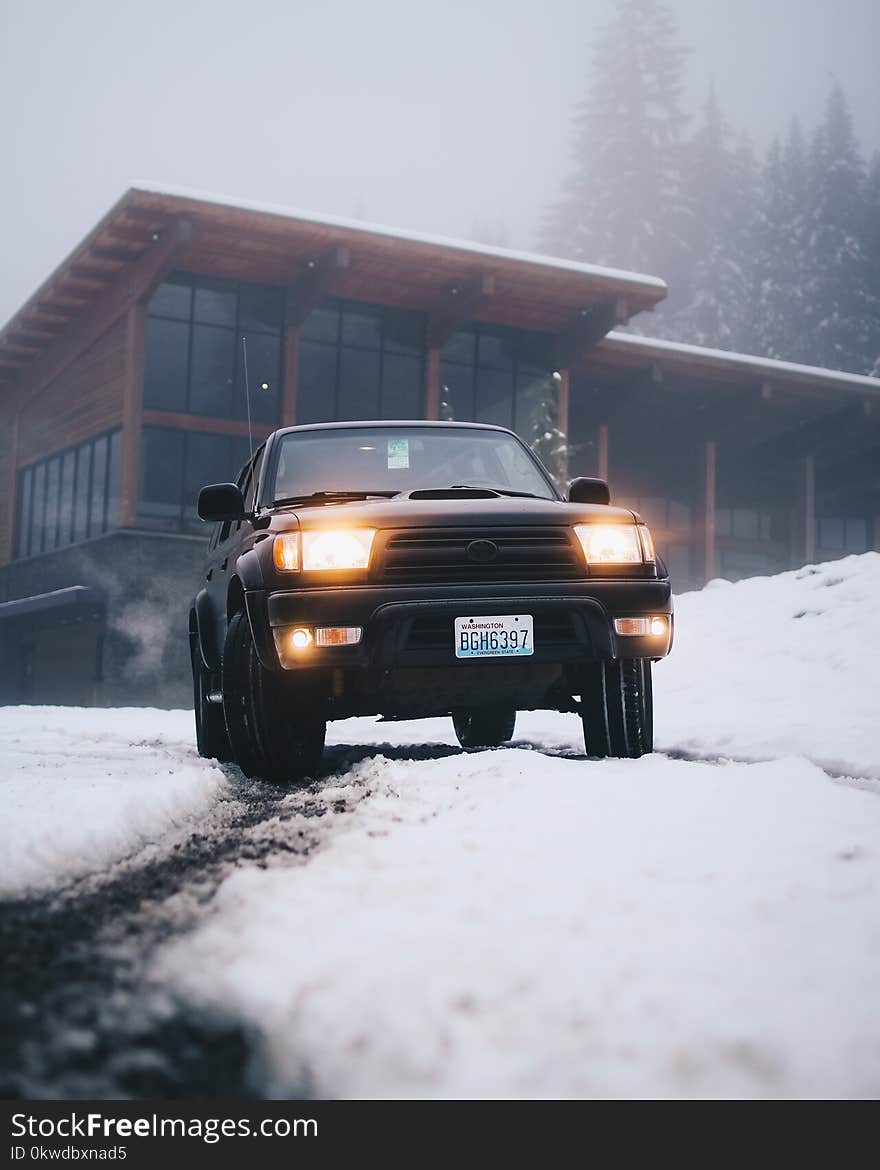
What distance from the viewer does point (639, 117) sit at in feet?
238

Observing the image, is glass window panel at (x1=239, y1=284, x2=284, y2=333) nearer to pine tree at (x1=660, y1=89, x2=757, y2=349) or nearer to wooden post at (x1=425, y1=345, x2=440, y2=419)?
wooden post at (x1=425, y1=345, x2=440, y2=419)

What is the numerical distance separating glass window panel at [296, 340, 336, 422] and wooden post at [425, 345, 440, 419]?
198cm

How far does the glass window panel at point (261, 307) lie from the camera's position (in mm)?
23250

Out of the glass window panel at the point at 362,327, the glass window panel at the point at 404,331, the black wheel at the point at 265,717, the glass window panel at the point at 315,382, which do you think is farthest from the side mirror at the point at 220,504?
the glass window panel at the point at 404,331

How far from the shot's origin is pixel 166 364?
2273 cm

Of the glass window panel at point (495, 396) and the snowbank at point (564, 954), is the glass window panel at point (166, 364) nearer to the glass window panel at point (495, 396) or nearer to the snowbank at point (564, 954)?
the glass window panel at point (495, 396)

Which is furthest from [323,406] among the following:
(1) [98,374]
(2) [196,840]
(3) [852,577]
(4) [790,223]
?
(4) [790,223]

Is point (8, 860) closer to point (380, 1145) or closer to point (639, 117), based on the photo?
point (380, 1145)

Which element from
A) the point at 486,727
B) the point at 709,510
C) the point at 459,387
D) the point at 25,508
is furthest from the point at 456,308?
the point at 486,727

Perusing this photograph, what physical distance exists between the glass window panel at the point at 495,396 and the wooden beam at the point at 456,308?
1510 millimetres

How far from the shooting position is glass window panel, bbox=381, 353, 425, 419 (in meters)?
24.7

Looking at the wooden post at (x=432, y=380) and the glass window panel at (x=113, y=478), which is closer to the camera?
the glass window panel at (x=113, y=478)

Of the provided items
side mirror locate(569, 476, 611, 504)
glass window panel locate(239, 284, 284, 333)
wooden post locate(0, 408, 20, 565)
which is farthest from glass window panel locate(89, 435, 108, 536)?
side mirror locate(569, 476, 611, 504)

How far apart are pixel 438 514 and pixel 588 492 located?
1.29 m
